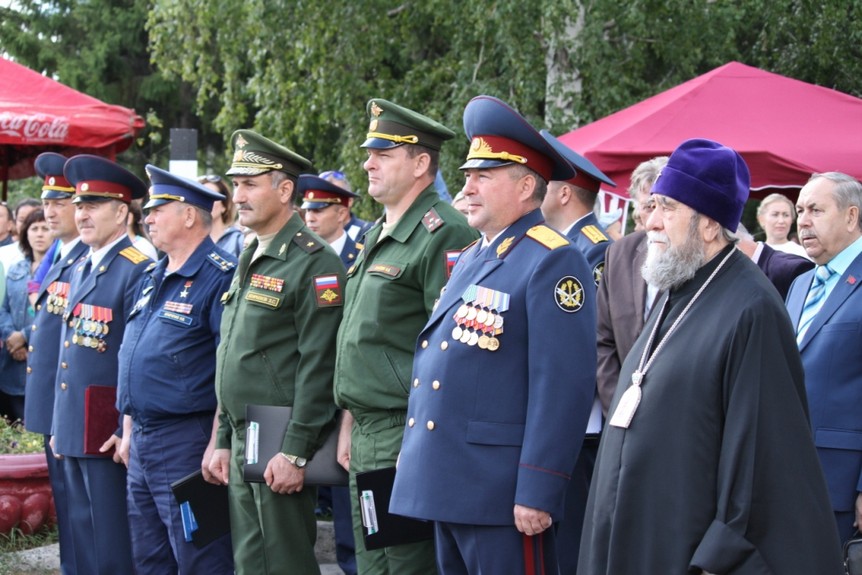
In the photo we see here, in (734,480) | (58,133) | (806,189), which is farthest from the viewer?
(58,133)

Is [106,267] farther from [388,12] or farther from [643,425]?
[388,12]

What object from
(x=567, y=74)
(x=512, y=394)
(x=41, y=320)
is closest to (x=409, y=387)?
(x=512, y=394)

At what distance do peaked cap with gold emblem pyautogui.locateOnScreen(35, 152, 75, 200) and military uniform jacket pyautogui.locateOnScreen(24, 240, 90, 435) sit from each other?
385 mm

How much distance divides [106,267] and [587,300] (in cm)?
320

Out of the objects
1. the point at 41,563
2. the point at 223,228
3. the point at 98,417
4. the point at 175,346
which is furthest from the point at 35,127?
the point at 175,346

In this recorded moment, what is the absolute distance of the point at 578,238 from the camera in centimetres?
603

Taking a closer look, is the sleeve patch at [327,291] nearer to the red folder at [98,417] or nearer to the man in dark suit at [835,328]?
the red folder at [98,417]

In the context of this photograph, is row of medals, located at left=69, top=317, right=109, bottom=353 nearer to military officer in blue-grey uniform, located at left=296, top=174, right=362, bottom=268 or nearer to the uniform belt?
the uniform belt

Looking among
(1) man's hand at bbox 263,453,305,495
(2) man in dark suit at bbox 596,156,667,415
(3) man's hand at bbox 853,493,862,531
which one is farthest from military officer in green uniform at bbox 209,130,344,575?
(3) man's hand at bbox 853,493,862,531

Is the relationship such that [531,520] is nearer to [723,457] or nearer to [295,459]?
[723,457]

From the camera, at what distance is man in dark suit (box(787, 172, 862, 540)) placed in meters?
4.80

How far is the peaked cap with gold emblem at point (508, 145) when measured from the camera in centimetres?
450

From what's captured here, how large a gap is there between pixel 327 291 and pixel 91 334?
65.4 inches

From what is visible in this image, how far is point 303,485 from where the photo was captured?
5.40m
